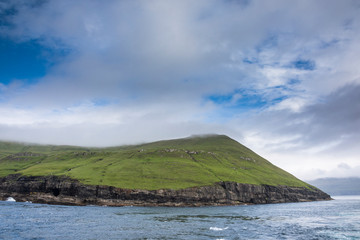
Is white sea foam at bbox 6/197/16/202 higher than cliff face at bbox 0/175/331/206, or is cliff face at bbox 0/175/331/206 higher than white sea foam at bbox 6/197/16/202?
cliff face at bbox 0/175/331/206

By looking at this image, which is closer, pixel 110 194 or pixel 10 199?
pixel 110 194

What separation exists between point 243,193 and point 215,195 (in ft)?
94.7

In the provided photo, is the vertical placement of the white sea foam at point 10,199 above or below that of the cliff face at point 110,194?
below

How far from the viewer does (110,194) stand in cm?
15275

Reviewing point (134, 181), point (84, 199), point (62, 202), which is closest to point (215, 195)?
point (134, 181)

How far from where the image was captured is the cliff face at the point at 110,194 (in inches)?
5960

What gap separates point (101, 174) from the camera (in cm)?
18538

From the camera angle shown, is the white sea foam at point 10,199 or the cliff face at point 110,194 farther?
the white sea foam at point 10,199

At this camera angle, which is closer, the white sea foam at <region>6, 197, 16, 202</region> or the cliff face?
the cliff face

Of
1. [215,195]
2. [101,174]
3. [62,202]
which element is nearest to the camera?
[62,202]

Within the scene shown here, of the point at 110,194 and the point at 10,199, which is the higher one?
the point at 110,194

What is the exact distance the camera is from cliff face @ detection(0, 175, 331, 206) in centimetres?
15138

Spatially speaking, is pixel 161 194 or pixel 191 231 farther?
pixel 161 194

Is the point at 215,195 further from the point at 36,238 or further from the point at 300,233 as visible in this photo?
the point at 36,238
